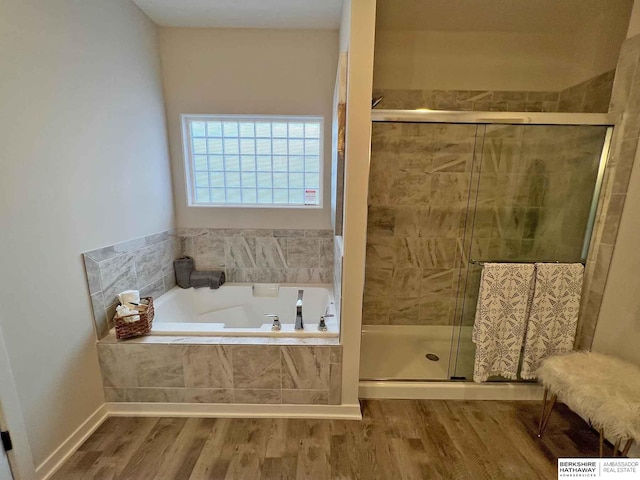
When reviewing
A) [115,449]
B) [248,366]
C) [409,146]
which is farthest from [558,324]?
[115,449]

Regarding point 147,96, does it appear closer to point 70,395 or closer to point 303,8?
point 303,8

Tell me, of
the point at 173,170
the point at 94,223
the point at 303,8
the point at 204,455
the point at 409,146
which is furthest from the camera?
the point at 173,170

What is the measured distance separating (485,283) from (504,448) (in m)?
0.90

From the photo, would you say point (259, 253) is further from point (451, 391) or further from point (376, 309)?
point (451, 391)

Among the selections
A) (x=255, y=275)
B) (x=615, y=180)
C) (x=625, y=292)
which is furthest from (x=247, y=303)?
(x=615, y=180)

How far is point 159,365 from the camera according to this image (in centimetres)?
164

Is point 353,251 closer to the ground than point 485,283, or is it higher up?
higher up

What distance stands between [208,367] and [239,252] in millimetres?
1184

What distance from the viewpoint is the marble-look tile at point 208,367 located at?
1.63 metres

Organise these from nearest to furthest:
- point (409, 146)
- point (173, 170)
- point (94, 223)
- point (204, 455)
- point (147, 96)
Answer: point (204, 455) < point (94, 223) < point (147, 96) < point (409, 146) < point (173, 170)

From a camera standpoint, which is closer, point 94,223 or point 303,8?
point 94,223

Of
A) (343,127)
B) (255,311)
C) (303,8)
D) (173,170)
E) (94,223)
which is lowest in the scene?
(255,311)

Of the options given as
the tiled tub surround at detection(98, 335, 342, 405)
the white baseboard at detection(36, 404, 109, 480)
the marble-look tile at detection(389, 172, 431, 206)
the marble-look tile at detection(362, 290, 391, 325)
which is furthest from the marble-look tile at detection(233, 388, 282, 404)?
the marble-look tile at detection(389, 172, 431, 206)

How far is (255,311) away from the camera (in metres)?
2.54
